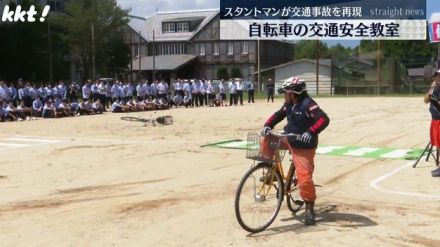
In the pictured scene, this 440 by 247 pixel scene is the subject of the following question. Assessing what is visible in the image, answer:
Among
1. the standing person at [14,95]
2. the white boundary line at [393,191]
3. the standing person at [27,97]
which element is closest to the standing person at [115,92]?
the standing person at [27,97]

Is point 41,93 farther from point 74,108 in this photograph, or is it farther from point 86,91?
point 86,91

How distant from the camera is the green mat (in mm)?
12658

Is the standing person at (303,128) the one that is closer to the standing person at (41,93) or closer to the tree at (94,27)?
the standing person at (41,93)

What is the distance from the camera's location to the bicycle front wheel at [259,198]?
6617 mm

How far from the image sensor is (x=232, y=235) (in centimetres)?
656

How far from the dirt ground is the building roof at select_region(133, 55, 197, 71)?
64.9m

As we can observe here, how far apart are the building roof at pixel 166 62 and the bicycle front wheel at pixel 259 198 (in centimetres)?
7370

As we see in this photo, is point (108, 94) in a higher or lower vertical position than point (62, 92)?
lower

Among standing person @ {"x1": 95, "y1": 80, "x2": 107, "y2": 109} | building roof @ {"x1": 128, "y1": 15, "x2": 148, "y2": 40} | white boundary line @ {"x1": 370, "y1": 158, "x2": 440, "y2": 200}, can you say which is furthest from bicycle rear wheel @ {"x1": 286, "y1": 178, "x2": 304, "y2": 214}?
building roof @ {"x1": 128, "y1": 15, "x2": 148, "y2": 40}

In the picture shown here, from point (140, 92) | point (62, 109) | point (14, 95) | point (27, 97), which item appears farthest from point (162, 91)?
point (14, 95)

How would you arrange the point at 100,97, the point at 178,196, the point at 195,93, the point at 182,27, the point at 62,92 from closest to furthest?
the point at 178,196, the point at 62,92, the point at 100,97, the point at 195,93, the point at 182,27

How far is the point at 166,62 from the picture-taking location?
8244 cm

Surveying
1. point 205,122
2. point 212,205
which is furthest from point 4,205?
point 205,122

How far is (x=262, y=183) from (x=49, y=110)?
20798mm
